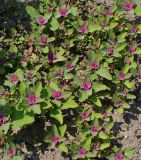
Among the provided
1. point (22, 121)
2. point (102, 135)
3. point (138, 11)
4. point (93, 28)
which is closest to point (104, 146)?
point (102, 135)

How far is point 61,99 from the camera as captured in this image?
15.3 feet

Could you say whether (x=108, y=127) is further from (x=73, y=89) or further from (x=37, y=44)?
(x=37, y=44)

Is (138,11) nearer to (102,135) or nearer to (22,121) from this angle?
(102,135)

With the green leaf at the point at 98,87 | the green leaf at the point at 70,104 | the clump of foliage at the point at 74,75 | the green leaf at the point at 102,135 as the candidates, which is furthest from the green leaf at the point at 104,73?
the green leaf at the point at 102,135

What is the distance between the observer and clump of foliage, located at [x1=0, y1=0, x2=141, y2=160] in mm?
4562

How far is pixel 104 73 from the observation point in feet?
15.9

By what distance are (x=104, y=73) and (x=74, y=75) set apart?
13.7 inches

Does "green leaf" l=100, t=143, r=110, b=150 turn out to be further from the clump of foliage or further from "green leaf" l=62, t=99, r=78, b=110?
"green leaf" l=62, t=99, r=78, b=110

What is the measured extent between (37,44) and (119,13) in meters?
1.08

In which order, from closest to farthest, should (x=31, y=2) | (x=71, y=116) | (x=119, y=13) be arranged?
(x=71, y=116)
(x=119, y=13)
(x=31, y=2)

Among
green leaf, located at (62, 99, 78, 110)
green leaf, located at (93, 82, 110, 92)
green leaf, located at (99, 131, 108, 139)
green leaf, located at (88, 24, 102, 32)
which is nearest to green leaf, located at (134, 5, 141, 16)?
green leaf, located at (88, 24, 102, 32)

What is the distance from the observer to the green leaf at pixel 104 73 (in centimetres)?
481

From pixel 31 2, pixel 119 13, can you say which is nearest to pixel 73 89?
pixel 119 13

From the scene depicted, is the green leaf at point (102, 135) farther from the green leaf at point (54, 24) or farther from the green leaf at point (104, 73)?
the green leaf at point (54, 24)
